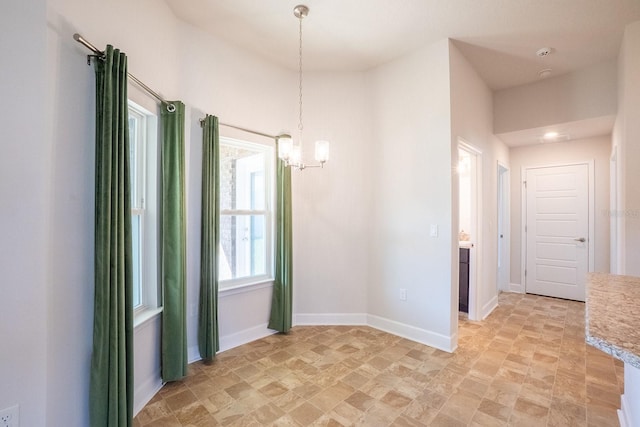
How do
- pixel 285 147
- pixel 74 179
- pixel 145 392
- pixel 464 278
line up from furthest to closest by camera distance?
pixel 464 278 → pixel 285 147 → pixel 145 392 → pixel 74 179

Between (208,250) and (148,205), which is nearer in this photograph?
(148,205)

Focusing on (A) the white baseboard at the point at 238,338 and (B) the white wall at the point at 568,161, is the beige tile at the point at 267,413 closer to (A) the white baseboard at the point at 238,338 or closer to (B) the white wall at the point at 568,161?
(A) the white baseboard at the point at 238,338

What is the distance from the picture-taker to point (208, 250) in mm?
2596

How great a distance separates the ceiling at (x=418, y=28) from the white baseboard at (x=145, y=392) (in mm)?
2994

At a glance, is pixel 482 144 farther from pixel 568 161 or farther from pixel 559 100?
pixel 568 161

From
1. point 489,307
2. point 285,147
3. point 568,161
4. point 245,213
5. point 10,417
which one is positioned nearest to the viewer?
point 10,417

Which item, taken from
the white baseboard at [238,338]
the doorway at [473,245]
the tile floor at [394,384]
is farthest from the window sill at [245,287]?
the doorway at [473,245]

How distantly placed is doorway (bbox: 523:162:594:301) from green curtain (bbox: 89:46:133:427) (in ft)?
18.7

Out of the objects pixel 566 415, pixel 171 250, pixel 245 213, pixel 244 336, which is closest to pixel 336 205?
pixel 245 213

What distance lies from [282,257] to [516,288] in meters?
4.36

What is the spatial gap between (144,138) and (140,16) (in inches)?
33.3

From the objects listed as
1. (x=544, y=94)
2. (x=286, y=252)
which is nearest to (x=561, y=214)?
(x=544, y=94)

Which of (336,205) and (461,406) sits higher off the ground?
(336,205)

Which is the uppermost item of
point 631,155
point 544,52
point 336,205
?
point 544,52
